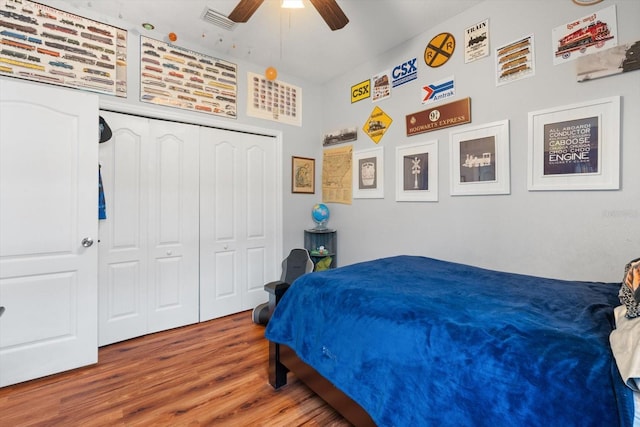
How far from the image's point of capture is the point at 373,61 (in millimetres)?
3207

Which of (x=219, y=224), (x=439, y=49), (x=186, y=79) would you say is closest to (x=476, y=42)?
(x=439, y=49)

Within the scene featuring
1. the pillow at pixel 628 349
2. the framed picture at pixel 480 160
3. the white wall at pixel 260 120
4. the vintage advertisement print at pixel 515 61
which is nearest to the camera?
the pillow at pixel 628 349

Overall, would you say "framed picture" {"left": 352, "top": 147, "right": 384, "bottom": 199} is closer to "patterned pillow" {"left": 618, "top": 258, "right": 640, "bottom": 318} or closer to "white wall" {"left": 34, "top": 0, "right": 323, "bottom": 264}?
"white wall" {"left": 34, "top": 0, "right": 323, "bottom": 264}

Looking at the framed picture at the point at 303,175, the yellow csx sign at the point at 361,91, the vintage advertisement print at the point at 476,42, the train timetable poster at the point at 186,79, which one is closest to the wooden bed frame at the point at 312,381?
the framed picture at the point at 303,175

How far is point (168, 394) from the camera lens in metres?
1.82

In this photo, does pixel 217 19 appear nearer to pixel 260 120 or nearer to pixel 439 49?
pixel 260 120

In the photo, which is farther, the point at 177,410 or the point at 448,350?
the point at 177,410

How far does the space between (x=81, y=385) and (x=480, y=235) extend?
10.4 feet

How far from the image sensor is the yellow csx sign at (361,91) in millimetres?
3281

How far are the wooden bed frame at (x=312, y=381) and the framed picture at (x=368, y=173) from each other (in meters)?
1.96

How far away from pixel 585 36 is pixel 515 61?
0.39 m

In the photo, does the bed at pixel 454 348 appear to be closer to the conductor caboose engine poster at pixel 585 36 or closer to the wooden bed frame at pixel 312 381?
the wooden bed frame at pixel 312 381

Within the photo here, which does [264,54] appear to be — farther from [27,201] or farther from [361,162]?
[27,201]

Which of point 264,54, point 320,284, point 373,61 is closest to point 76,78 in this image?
point 264,54
